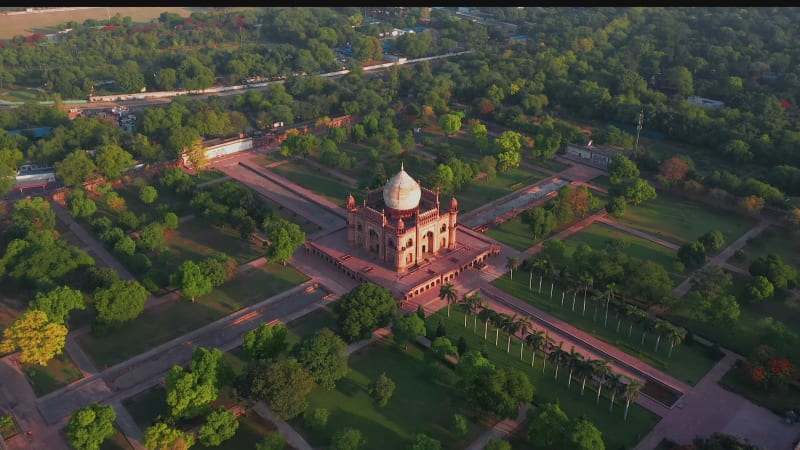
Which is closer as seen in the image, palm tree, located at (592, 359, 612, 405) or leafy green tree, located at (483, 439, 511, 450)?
leafy green tree, located at (483, 439, 511, 450)

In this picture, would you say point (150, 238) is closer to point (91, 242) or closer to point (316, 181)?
point (91, 242)

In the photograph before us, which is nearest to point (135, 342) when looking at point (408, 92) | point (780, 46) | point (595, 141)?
point (595, 141)

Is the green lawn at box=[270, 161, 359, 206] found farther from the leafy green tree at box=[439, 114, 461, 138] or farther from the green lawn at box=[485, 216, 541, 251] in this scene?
the leafy green tree at box=[439, 114, 461, 138]

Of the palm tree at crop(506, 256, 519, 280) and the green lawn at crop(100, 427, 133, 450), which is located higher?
the palm tree at crop(506, 256, 519, 280)

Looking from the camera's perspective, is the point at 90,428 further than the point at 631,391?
No

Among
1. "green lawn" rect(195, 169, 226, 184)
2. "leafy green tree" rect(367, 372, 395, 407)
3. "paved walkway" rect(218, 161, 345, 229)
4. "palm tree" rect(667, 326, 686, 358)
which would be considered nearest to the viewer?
"leafy green tree" rect(367, 372, 395, 407)

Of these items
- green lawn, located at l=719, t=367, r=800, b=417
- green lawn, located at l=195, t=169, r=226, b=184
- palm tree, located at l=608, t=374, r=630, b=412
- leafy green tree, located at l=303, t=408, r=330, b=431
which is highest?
palm tree, located at l=608, t=374, r=630, b=412

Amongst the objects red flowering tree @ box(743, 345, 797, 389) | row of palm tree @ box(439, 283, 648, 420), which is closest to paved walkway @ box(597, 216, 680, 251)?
red flowering tree @ box(743, 345, 797, 389)

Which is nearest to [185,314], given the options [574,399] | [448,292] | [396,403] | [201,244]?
[201,244]
